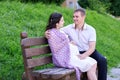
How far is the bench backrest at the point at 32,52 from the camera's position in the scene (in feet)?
17.3

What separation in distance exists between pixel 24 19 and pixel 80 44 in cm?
353

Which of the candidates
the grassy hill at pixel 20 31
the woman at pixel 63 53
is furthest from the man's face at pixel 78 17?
the grassy hill at pixel 20 31

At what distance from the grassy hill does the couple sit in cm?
98

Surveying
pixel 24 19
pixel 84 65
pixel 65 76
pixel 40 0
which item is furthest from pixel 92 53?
pixel 40 0

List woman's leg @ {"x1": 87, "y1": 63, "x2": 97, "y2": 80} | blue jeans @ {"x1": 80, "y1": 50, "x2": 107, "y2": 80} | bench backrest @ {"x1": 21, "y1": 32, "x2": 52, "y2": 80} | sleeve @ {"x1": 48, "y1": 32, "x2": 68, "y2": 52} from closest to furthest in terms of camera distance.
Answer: bench backrest @ {"x1": 21, "y1": 32, "x2": 52, "y2": 80}, sleeve @ {"x1": 48, "y1": 32, "x2": 68, "y2": 52}, woman's leg @ {"x1": 87, "y1": 63, "x2": 97, "y2": 80}, blue jeans @ {"x1": 80, "y1": 50, "x2": 107, "y2": 80}

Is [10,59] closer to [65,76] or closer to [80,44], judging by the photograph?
[80,44]

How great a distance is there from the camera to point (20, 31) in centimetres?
802

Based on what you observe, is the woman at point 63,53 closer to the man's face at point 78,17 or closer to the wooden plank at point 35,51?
the wooden plank at point 35,51

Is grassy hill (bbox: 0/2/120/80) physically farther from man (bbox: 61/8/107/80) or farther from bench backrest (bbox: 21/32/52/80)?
man (bbox: 61/8/107/80)

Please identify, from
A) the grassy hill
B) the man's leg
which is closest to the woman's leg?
the man's leg

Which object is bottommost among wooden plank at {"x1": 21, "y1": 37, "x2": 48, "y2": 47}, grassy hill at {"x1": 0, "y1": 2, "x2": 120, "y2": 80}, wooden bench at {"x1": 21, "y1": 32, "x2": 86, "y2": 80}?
grassy hill at {"x1": 0, "y1": 2, "x2": 120, "y2": 80}

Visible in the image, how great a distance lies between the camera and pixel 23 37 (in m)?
5.50

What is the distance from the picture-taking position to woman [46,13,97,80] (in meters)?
5.55

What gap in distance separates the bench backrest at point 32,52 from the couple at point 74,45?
5.8 inches
